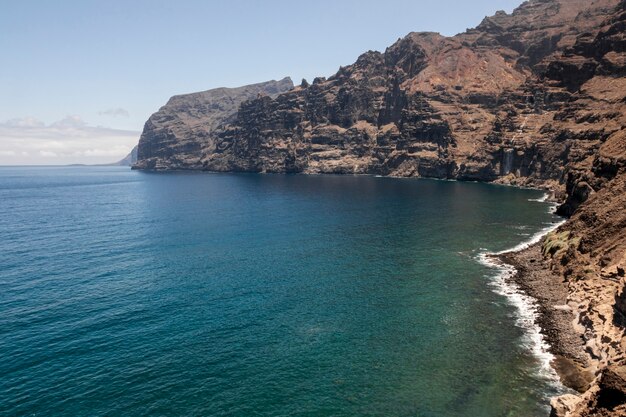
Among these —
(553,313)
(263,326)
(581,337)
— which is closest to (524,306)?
(553,313)

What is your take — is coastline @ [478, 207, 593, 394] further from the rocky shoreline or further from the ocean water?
the ocean water

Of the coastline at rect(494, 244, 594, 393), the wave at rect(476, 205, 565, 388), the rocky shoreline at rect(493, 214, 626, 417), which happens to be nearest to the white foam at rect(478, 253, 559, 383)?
the wave at rect(476, 205, 565, 388)

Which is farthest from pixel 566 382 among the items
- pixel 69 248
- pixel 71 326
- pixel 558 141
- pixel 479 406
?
pixel 558 141

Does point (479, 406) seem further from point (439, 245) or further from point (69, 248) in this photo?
point (69, 248)

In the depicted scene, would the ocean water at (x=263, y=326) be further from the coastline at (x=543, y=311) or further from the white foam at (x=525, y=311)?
the coastline at (x=543, y=311)

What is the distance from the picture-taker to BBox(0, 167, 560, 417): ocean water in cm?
4112

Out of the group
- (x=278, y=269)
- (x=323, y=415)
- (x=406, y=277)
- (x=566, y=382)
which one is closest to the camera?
(x=323, y=415)

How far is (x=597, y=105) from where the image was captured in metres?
189

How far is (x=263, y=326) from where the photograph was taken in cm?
5616

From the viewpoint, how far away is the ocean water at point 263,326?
1619 inches

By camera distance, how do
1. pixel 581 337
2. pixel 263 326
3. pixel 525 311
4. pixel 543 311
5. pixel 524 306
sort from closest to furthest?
pixel 581 337 → pixel 263 326 → pixel 543 311 → pixel 525 311 → pixel 524 306

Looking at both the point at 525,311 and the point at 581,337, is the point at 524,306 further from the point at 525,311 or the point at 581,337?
the point at 581,337

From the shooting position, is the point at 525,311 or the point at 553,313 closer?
the point at 553,313

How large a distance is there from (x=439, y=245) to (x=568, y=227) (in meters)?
25.9
